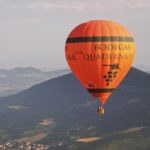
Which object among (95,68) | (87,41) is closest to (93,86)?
(95,68)

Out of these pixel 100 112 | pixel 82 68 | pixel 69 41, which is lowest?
pixel 100 112

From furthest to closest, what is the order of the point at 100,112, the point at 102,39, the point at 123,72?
the point at 123,72
the point at 102,39
the point at 100,112

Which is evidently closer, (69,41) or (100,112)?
(100,112)

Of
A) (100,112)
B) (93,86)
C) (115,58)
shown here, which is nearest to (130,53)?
(115,58)

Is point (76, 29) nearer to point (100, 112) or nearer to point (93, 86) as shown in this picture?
point (93, 86)

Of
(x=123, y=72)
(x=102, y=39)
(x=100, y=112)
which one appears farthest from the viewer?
(x=123, y=72)

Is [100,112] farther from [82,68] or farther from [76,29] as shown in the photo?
[76,29]

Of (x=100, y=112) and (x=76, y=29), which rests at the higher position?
(x=76, y=29)
